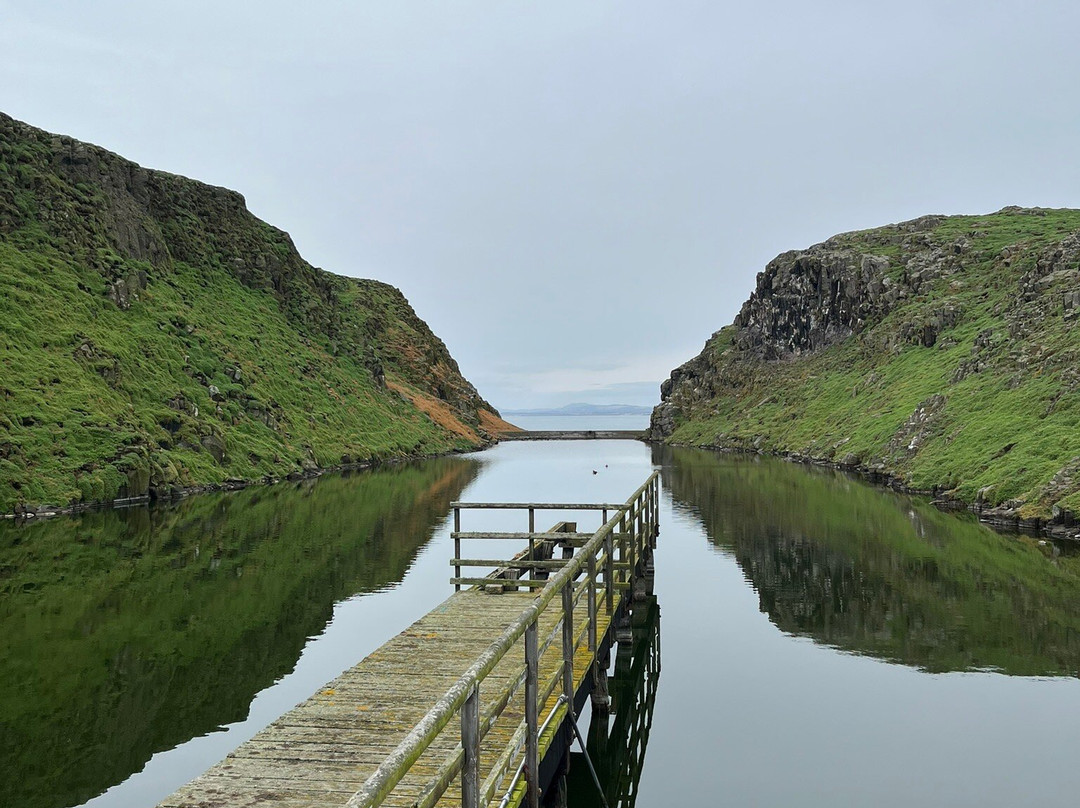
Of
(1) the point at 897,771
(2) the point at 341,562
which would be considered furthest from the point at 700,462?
(1) the point at 897,771

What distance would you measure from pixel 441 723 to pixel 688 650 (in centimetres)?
1765

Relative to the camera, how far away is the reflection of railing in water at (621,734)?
48.9 ft

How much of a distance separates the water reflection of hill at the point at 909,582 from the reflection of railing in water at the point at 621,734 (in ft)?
18.5

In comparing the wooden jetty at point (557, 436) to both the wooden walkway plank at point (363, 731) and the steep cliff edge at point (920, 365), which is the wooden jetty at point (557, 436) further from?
the wooden walkway plank at point (363, 731)

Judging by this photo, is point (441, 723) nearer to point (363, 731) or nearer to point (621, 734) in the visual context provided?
point (363, 731)

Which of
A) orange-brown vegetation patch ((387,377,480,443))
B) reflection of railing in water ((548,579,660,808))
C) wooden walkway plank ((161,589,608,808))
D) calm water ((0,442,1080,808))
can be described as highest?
orange-brown vegetation patch ((387,377,480,443))

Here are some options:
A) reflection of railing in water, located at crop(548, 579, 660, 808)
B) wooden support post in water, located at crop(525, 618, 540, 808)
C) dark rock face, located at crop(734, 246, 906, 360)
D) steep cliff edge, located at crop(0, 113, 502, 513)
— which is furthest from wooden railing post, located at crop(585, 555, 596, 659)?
dark rock face, located at crop(734, 246, 906, 360)

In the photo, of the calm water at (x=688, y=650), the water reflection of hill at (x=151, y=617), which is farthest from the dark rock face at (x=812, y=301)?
the water reflection of hill at (x=151, y=617)

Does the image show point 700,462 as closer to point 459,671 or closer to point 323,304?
point 323,304

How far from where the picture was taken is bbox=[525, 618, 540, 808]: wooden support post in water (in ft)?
35.0

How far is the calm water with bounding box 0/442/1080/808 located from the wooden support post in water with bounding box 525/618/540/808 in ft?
15.0

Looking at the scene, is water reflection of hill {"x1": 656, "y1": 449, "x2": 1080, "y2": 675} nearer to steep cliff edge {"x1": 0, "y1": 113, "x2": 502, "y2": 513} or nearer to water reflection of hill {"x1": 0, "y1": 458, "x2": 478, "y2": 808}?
water reflection of hill {"x1": 0, "y1": 458, "x2": 478, "y2": 808}

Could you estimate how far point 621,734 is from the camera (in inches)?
698

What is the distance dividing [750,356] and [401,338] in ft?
234
